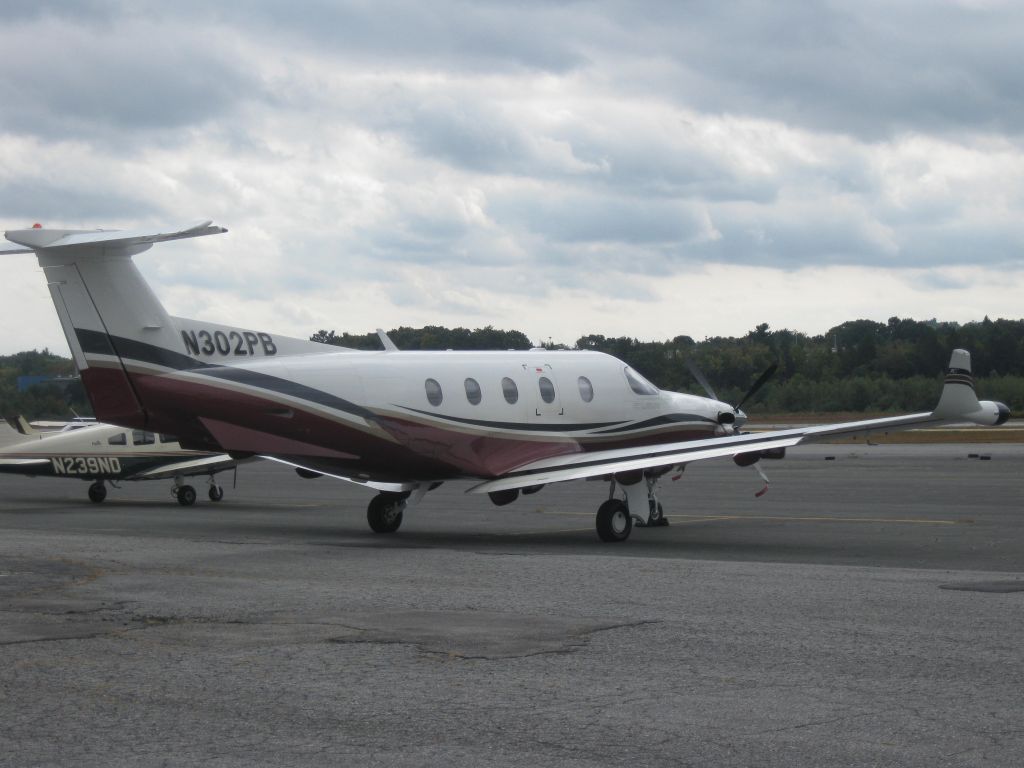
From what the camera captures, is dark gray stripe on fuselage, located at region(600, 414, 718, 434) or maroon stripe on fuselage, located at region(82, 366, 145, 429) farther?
dark gray stripe on fuselage, located at region(600, 414, 718, 434)

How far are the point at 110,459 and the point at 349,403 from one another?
49.2 ft

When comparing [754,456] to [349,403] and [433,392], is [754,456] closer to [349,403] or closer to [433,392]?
[433,392]

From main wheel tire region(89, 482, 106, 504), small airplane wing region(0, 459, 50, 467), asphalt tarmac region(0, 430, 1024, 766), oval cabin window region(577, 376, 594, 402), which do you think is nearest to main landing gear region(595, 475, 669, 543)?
asphalt tarmac region(0, 430, 1024, 766)

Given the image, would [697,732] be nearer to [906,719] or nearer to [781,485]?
[906,719]

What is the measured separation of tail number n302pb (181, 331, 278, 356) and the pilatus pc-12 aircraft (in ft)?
0.07

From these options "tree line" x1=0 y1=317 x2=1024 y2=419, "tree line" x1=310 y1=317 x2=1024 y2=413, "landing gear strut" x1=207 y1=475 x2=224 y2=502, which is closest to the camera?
"landing gear strut" x1=207 y1=475 x2=224 y2=502

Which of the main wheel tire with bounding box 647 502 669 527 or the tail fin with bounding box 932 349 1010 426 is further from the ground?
the tail fin with bounding box 932 349 1010 426

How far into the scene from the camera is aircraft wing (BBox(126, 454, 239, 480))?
3262 centimetres

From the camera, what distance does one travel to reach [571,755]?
6.91m

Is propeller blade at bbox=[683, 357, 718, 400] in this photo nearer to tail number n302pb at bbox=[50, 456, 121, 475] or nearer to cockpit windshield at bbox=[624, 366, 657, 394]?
cockpit windshield at bbox=[624, 366, 657, 394]

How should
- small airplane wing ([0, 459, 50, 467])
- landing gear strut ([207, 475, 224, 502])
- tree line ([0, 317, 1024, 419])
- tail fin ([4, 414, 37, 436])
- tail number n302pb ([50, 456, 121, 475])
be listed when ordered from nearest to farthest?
small airplane wing ([0, 459, 50, 467]) → tail number n302pb ([50, 456, 121, 475]) → landing gear strut ([207, 475, 224, 502]) → tail fin ([4, 414, 37, 436]) → tree line ([0, 317, 1024, 419])

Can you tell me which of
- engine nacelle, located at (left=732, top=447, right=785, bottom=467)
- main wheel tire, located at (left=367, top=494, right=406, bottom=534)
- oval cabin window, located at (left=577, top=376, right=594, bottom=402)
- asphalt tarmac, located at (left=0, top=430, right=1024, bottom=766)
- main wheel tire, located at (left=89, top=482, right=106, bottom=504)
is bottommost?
asphalt tarmac, located at (left=0, top=430, right=1024, bottom=766)

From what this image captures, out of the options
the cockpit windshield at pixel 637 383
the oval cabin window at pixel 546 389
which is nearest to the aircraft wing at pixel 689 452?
the oval cabin window at pixel 546 389

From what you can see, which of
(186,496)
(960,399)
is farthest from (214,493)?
(960,399)
